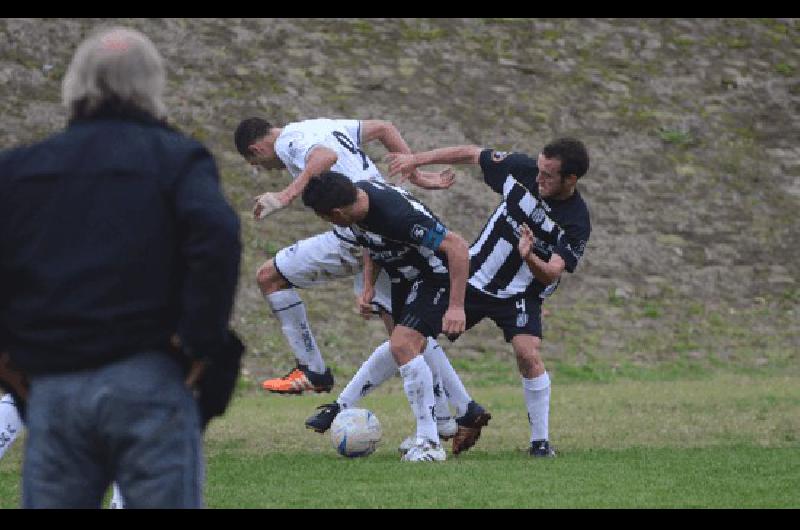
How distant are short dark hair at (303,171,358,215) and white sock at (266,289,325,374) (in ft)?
5.77

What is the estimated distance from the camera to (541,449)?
10.5 meters

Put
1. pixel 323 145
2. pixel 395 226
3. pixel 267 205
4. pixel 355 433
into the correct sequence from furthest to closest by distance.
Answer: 1. pixel 323 145
2. pixel 355 433
3. pixel 395 226
4. pixel 267 205

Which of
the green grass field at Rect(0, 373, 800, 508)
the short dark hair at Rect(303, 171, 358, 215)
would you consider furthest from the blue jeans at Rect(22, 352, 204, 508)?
the short dark hair at Rect(303, 171, 358, 215)

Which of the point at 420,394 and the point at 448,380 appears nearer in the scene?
the point at 420,394

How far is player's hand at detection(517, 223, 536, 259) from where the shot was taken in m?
9.98

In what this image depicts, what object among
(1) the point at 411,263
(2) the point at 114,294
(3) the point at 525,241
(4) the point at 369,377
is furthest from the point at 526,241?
(2) the point at 114,294

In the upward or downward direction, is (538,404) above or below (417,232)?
below

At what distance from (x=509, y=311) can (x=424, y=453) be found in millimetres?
1354

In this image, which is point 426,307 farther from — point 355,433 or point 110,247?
point 110,247

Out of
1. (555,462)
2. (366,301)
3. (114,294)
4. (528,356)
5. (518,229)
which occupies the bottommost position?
(555,462)

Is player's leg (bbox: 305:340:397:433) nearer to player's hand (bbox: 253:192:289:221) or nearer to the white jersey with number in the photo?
the white jersey with number

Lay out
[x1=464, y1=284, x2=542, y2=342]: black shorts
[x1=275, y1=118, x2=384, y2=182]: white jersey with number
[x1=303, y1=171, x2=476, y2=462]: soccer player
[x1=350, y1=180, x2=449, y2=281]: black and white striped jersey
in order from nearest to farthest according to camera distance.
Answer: [x1=303, y1=171, x2=476, y2=462]: soccer player → [x1=350, y1=180, x2=449, y2=281]: black and white striped jersey → [x1=275, y1=118, x2=384, y2=182]: white jersey with number → [x1=464, y1=284, x2=542, y2=342]: black shorts

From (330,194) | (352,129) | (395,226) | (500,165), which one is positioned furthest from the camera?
(352,129)

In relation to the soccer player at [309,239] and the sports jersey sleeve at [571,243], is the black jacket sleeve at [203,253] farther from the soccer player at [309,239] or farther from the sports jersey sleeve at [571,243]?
the sports jersey sleeve at [571,243]
